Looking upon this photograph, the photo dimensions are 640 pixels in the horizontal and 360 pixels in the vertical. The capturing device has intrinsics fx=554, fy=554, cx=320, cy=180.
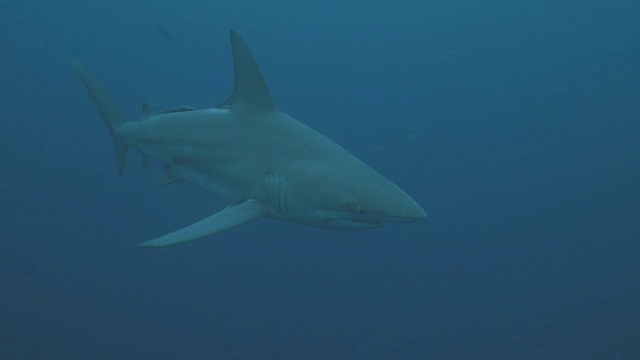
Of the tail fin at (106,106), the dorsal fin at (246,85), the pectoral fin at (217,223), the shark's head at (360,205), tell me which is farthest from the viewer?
the tail fin at (106,106)

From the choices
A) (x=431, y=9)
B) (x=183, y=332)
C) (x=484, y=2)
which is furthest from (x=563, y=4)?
(x=183, y=332)

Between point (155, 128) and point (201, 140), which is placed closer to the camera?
point (201, 140)

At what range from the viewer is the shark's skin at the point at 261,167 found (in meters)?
3.49

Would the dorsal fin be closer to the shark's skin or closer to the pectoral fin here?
the shark's skin

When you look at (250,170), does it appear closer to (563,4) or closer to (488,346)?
(488,346)

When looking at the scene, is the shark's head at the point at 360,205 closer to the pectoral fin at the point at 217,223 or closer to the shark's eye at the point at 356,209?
the shark's eye at the point at 356,209

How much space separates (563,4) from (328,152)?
120ft

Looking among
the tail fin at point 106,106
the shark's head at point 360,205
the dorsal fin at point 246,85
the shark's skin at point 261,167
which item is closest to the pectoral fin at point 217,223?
the shark's skin at point 261,167

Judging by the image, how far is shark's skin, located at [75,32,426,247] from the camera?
3.49m

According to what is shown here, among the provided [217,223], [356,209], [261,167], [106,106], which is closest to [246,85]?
[261,167]

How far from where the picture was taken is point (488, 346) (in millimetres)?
8781

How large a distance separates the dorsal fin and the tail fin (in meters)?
1.56

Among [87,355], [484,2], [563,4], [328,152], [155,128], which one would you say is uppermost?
[484,2]

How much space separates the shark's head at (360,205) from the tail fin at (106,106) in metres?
2.42
